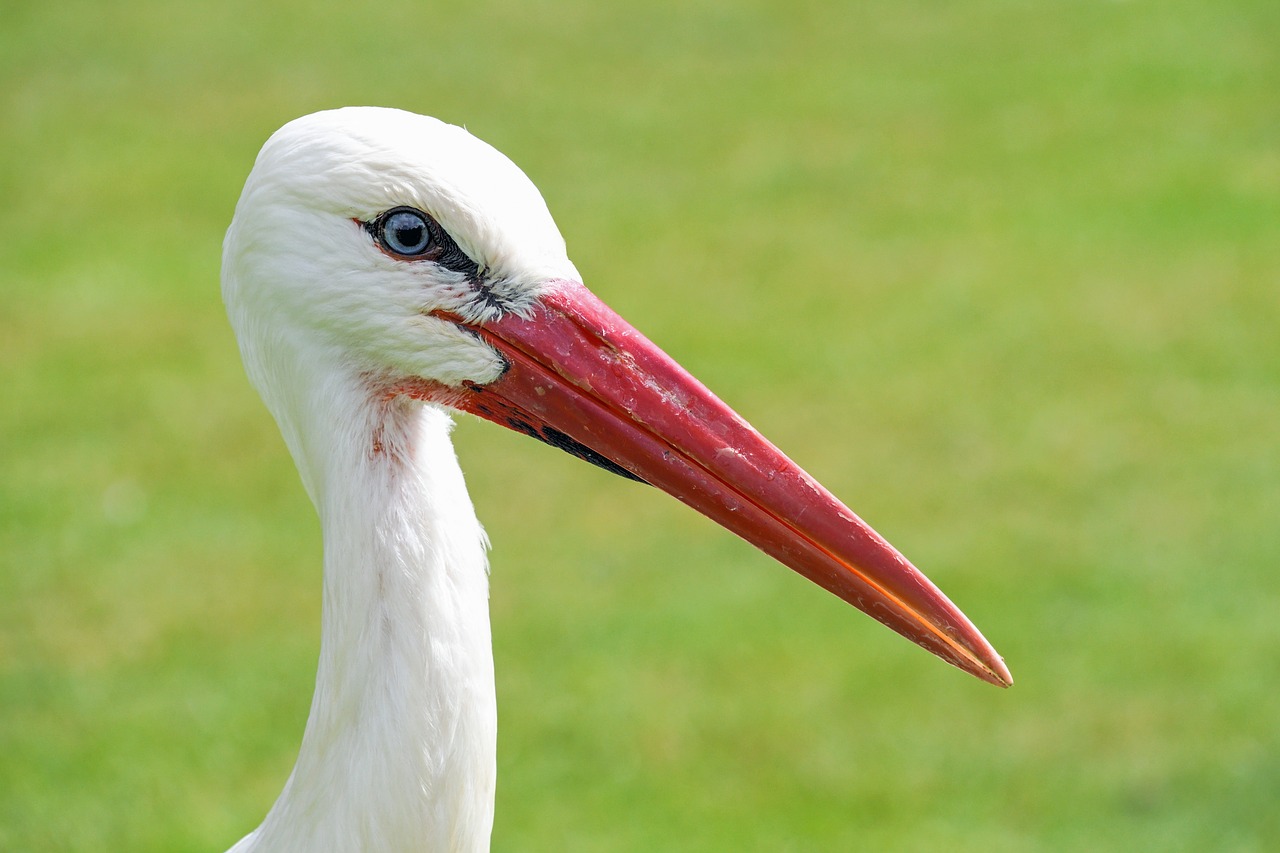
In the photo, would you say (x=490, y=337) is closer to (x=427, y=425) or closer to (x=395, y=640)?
(x=427, y=425)

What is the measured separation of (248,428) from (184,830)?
2756mm

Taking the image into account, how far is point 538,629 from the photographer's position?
5.91m

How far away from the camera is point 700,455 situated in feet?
7.78

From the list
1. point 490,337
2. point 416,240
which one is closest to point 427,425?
point 490,337

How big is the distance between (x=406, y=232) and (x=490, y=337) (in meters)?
0.20

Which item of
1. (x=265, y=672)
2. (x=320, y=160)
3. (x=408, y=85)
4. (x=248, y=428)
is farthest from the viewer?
(x=408, y=85)

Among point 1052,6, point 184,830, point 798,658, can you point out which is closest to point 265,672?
point 184,830

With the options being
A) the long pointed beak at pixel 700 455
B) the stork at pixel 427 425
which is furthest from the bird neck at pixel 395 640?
the long pointed beak at pixel 700 455

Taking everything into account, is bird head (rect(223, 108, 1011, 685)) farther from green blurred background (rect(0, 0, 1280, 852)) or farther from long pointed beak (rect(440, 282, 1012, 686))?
green blurred background (rect(0, 0, 1280, 852))

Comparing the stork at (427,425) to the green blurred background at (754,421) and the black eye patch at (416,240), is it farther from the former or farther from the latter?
the green blurred background at (754,421)

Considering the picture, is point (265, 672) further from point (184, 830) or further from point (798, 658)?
point (798, 658)

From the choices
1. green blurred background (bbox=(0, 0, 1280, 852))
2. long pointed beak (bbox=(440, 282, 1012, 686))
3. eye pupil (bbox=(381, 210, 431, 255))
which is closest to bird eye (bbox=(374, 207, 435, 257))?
eye pupil (bbox=(381, 210, 431, 255))

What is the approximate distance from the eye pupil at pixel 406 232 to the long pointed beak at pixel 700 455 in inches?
6.0

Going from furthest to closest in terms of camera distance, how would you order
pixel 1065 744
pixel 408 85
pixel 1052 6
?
pixel 1052 6
pixel 408 85
pixel 1065 744
